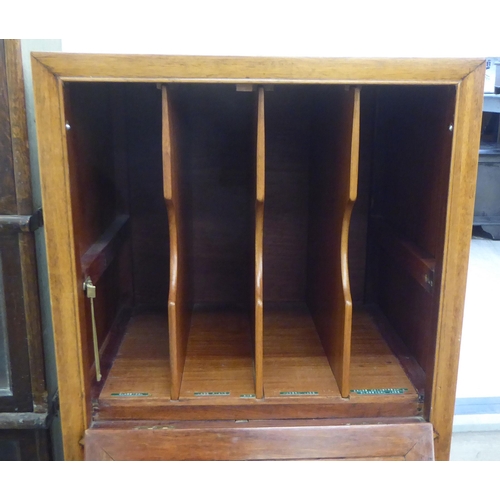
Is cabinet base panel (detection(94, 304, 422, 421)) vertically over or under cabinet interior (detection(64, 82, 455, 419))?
under

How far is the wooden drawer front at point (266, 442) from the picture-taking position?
3.34 ft

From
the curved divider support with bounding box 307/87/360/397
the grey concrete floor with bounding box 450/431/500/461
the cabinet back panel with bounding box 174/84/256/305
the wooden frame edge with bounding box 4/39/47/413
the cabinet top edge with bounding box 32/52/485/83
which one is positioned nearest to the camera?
the cabinet top edge with bounding box 32/52/485/83

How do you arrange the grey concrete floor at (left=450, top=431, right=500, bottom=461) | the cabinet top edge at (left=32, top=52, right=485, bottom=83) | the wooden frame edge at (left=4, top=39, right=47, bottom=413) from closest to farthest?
the cabinet top edge at (left=32, top=52, right=485, bottom=83) → the wooden frame edge at (left=4, top=39, right=47, bottom=413) → the grey concrete floor at (left=450, top=431, right=500, bottom=461)

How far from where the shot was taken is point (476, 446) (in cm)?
168

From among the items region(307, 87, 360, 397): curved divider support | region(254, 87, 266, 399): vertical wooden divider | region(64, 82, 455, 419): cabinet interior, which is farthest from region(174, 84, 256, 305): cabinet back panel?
region(254, 87, 266, 399): vertical wooden divider

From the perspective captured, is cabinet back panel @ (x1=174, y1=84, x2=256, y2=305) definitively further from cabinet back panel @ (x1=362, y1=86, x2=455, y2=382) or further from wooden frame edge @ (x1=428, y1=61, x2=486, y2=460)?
wooden frame edge @ (x1=428, y1=61, x2=486, y2=460)

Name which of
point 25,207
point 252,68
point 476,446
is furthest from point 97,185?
point 476,446

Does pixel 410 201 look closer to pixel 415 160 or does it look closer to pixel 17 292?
pixel 415 160

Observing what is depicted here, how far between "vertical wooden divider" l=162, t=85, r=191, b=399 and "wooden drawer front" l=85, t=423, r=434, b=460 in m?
0.09

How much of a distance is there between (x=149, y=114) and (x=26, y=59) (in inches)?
14.0

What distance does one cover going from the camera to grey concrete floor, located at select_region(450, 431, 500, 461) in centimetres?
167

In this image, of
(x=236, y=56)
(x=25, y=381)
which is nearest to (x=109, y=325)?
(x=25, y=381)

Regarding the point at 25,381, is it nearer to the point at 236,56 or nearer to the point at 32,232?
the point at 32,232

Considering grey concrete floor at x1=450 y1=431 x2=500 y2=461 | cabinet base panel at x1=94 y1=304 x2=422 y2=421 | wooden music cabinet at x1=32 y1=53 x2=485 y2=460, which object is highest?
wooden music cabinet at x1=32 y1=53 x2=485 y2=460
